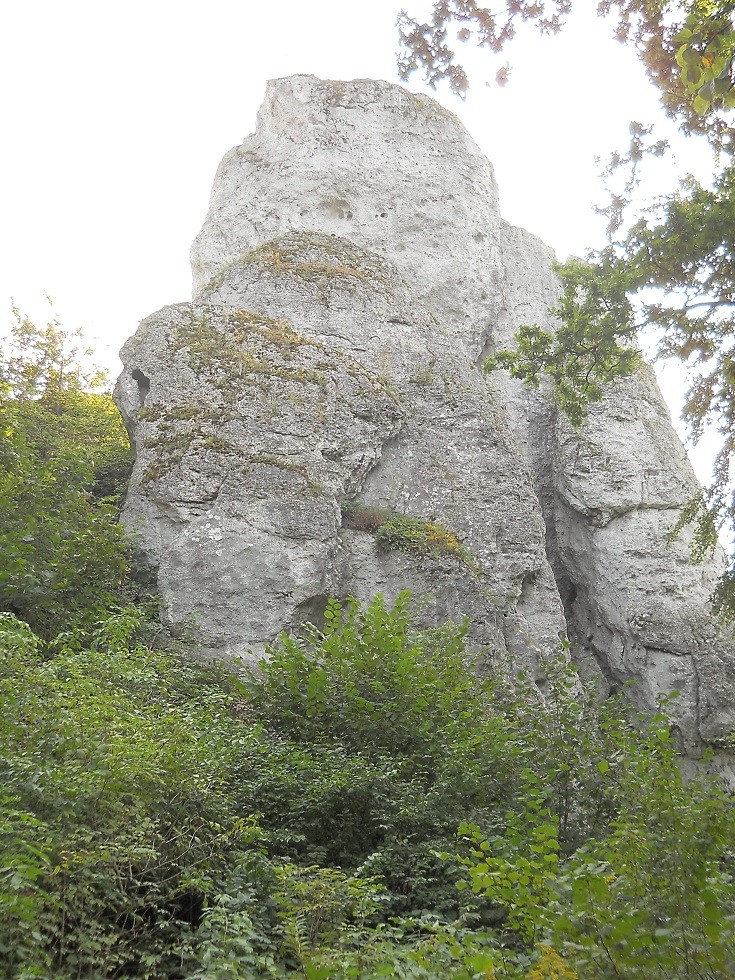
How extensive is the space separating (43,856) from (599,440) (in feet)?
62.0

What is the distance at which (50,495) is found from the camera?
43.3 feet

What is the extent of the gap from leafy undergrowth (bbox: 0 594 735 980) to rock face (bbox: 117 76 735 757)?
2.42 metres

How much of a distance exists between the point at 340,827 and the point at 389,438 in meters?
9.34

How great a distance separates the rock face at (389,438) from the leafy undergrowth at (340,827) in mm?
2419

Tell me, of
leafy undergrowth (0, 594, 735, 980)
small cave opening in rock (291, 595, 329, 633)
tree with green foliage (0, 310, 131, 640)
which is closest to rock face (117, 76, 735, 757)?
small cave opening in rock (291, 595, 329, 633)

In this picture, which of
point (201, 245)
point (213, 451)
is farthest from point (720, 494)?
point (201, 245)

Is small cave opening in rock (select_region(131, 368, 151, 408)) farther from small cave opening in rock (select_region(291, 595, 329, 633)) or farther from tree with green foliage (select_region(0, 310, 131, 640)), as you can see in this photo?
small cave opening in rock (select_region(291, 595, 329, 633))

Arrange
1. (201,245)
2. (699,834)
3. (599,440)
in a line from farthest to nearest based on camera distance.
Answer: (201,245) < (599,440) < (699,834)

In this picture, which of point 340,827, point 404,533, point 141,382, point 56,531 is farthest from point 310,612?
point 141,382

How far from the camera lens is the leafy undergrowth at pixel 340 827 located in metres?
4.87

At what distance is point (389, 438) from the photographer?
16656 millimetres

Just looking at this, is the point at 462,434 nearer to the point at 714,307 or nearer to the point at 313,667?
the point at 714,307

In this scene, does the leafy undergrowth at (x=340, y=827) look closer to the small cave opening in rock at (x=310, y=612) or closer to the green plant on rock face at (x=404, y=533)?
the small cave opening in rock at (x=310, y=612)

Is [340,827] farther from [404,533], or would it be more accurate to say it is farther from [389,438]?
[389,438]
